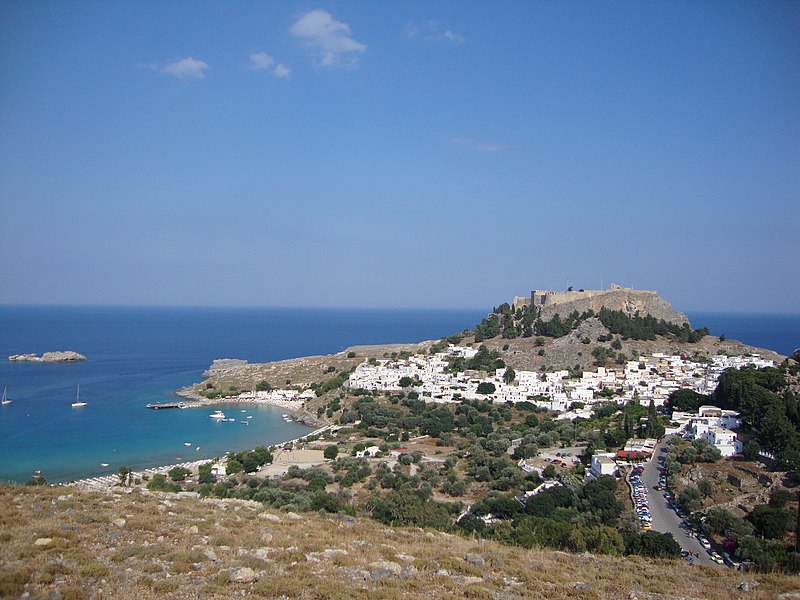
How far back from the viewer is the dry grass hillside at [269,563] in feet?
17.5

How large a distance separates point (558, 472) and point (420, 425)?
34.3 feet

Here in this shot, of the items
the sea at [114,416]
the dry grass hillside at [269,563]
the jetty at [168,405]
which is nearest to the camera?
the dry grass hillside at [269,563]

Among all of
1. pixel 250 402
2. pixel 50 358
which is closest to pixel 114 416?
pixel 250 402

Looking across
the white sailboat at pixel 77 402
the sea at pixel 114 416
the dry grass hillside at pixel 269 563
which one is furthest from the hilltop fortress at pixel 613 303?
the dry grass hillside at pixel 269 563

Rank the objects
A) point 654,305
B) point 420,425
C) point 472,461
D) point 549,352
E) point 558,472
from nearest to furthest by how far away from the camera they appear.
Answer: point 558,472, point 472,461, point 420,425, point 549,352, point 654,305

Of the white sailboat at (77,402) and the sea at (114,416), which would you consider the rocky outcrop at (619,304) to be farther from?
the white sailboat at (77,402)

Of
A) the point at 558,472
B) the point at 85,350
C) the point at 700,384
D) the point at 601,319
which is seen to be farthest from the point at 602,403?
the point at 85,350

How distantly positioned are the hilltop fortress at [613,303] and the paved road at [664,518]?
30574mm

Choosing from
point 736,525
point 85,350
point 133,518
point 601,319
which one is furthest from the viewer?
point 85,350

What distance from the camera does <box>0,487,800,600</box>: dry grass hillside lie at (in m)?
5.34

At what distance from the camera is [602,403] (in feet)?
101

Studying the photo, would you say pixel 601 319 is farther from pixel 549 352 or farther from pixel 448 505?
pixel 448 505

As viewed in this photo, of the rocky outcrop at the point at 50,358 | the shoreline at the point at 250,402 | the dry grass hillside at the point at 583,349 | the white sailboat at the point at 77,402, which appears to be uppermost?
the dry grass hillside at the point at 583,349

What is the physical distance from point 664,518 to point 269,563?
514 inches
